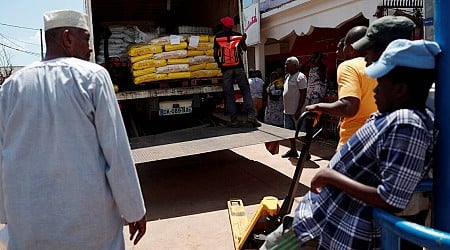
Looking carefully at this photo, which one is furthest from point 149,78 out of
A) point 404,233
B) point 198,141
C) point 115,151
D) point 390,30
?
point 404,233

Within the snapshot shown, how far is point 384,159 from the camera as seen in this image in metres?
1.42

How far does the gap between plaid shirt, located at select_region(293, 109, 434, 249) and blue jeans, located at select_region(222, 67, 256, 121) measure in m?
4.69

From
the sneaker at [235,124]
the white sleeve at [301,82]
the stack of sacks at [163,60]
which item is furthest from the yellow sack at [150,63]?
the white sleeve at [301,82]

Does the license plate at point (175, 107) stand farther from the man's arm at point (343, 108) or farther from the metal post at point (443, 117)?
the metal post at point (443, 117)

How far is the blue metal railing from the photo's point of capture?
1.25 metres

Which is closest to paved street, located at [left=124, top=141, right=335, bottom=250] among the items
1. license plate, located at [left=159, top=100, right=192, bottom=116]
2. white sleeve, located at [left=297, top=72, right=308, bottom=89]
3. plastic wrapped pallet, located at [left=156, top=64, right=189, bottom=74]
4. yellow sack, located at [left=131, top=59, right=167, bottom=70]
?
license plate, located at [left=159, top=100, right=192, bottom=116]

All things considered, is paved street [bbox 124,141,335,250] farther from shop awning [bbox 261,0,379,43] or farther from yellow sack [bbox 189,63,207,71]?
shop awning [bbox 261,0,379,43]

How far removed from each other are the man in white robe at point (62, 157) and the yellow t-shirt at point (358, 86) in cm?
141

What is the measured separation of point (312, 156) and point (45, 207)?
5983 mm

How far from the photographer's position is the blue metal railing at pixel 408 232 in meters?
1.25

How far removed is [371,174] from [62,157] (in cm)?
132

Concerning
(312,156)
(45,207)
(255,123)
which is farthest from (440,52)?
(312,156)

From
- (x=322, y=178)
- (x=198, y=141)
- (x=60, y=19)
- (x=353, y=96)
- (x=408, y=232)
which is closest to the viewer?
(x=408, y=232)

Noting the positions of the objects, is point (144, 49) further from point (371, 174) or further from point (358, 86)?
point (371, 174)
